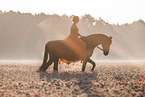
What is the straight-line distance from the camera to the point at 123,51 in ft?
240

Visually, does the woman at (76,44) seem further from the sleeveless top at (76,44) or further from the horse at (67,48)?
the horse at (67,48)

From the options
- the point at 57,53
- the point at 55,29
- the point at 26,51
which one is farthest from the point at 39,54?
the point at 57,53

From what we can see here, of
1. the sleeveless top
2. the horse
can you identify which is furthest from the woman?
the horse

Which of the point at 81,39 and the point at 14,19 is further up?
the point at 14,19

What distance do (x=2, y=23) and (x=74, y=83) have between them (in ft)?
203

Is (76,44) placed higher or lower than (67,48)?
higher

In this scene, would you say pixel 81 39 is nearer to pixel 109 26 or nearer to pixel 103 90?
pixel 103 90

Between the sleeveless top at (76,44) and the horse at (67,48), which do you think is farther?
the horse at (67,48)

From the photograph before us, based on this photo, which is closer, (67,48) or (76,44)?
(76,44)

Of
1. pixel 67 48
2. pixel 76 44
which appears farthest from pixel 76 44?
pixel 67 48

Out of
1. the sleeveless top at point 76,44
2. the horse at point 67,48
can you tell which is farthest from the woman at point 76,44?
the horse at point 67,48

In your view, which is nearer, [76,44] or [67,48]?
[76,44]

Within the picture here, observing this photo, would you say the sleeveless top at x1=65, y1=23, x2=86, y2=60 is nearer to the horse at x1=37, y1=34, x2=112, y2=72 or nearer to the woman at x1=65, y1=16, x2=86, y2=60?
the woman at x1=65, y1=16, x2=86, y2=60

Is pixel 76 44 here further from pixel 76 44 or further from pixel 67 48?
pixel 67 48
